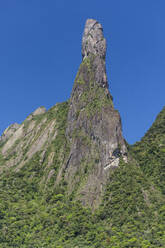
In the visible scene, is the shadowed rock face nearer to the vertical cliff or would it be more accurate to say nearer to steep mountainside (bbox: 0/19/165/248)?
the vertical cliff

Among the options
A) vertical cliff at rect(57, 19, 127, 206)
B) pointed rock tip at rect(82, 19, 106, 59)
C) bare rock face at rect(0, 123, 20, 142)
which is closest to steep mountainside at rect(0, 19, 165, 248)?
pointed rock tip at rect(82, 19, 106, 59)

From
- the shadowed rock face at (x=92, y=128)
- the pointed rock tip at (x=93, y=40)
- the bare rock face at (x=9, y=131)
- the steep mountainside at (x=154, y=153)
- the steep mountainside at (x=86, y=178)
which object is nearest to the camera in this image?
the steep mountainside at (x=86, y=178)

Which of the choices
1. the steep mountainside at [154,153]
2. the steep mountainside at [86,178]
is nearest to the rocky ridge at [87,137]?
the steep mountainside at [86,178]

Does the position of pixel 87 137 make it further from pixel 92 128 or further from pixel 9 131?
pixel 9 131

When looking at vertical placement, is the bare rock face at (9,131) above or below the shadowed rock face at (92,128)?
above

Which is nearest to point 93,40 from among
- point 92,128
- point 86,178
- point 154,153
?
point 92,128

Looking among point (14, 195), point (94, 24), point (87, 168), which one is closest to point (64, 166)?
point (87, 168)

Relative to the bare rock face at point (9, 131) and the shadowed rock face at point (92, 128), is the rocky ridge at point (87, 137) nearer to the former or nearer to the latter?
the shadowed rock face at point (92, 128)
